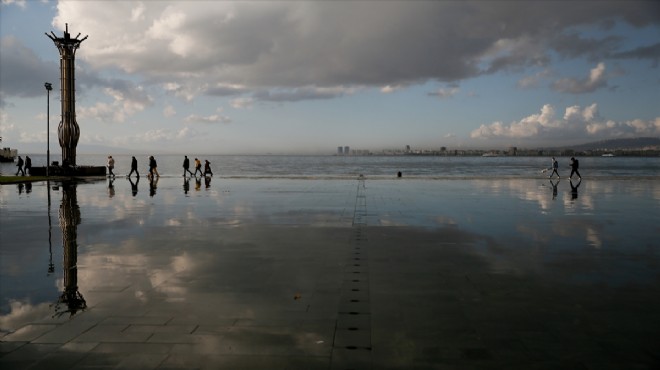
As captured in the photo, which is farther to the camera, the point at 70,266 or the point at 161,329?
the point at 70,266

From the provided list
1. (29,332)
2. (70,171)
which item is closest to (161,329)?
(29,332)

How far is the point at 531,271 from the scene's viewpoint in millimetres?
8031

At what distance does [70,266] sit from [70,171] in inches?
A: 1392

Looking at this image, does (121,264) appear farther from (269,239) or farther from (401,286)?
(401,286)

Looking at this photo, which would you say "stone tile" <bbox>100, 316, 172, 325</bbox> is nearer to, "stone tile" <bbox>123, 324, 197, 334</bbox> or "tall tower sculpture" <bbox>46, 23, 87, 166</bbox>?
"stone tile" <bbox>123, 324, 197, 334</bbox>

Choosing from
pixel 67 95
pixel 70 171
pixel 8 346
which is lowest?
pixel 8 346

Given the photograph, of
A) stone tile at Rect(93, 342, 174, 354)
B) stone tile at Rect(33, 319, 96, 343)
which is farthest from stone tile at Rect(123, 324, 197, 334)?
stone tile at Rect(33, 319, 96, 343)

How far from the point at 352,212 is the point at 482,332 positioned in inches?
451

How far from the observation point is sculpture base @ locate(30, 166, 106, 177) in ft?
130

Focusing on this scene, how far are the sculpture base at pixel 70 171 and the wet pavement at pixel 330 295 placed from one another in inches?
1124

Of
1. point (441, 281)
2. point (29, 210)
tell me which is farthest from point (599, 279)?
point (29, 210)

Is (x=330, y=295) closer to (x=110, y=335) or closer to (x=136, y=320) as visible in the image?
(x=136, y=320)

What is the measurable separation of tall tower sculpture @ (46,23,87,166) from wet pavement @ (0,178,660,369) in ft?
98.4

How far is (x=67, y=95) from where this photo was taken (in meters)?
40.1
